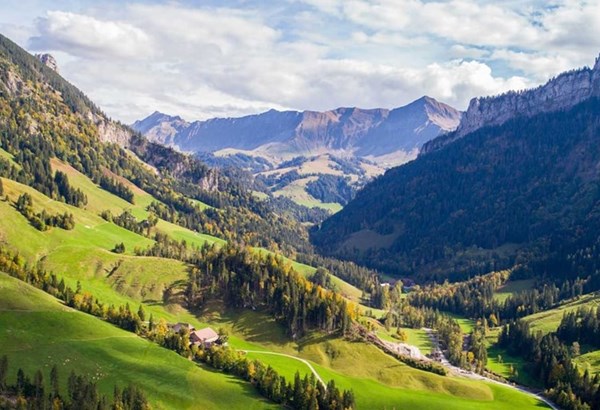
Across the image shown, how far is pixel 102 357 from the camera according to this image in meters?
138

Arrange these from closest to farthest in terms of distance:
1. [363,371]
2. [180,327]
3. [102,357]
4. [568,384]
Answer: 1. [102,357]
2. [568,384]
3. [363,371]
4. [180,327]

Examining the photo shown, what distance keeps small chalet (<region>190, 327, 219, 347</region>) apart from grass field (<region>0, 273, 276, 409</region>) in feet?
44.2

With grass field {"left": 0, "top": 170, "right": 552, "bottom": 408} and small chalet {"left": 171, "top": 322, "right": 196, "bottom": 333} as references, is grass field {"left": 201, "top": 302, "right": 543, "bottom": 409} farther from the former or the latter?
small chalet {"left": 171, "top": 322, "right": 196, "bottom": 333}

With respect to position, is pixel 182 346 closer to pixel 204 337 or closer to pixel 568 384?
pixel 204 337

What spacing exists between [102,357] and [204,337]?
35.9 meters

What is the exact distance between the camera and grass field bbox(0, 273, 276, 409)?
129250 mm

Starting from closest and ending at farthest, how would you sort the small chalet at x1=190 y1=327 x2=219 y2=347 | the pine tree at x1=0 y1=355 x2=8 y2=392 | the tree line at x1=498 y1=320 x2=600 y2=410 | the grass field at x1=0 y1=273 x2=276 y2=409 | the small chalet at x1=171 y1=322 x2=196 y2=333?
the pine tree at x1=0 y1=355 x2=8 y2=392
the grass field at x1=0 y1=273 x2=276 y2=409
the tree line at x1=498 y1=320 x2=600 y2=410
the small chalet at x1=190 y1=327 x2=219 y2=347
the small chalet at x1=171 y1=322 x2=196 y2=333

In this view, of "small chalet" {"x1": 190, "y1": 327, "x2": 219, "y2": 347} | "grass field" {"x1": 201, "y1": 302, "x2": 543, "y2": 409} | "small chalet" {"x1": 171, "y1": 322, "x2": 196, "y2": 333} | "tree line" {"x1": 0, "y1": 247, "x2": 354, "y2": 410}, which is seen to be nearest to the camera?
"tree line" {"x1": 0, "y1": 247, "x2": 354, "y2": 410}

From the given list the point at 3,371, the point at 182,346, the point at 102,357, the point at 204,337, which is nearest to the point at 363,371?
the point at 204,337

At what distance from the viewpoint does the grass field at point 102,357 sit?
129250mm

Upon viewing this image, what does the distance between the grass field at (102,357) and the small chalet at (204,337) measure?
13.5 m

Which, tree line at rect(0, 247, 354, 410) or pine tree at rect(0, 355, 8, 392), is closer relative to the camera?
pine tree at rect(0, 355, 8, 392)

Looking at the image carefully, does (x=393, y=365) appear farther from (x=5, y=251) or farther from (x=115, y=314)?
(x=5, y=251)

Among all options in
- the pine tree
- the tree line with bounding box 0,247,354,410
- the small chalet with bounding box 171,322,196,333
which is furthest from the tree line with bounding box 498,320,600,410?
the pine tree
